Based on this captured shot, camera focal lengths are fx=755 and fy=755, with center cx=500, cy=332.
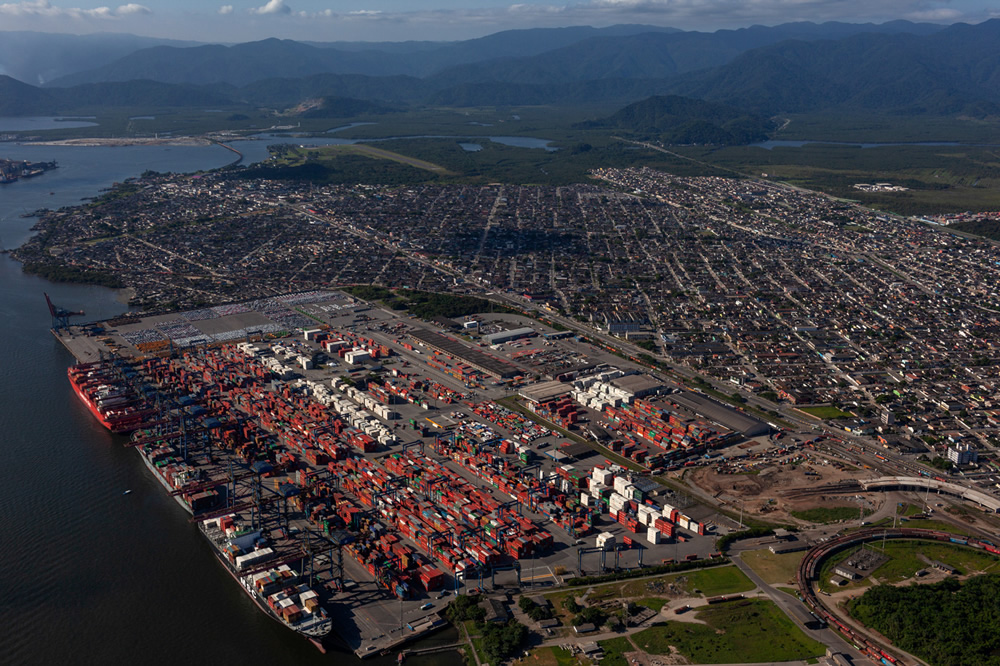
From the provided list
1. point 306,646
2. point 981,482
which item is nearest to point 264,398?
point 306,646

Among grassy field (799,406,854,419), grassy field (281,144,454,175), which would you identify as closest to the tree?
grassy field (799,406,854,419)

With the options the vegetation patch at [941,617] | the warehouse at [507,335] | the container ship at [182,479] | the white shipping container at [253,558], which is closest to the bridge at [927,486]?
the vegetation patch at [941,617]

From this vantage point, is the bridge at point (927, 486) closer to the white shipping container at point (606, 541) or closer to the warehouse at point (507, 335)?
the white shipping container at point (606, 541)

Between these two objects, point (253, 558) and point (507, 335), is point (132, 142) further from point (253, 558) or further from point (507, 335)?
point (253, 558)

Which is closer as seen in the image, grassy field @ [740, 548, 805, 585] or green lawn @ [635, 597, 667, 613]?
green lawn @ [635, 597, 667, 613]

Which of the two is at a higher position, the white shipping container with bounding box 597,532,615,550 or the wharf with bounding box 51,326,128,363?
the wharf with bounding box 51,326,128,363

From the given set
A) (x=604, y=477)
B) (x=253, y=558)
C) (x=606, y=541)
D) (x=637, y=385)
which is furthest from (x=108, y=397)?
(x=637, y=385)

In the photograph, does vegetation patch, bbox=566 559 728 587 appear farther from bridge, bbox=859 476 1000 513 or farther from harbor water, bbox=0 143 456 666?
bridge, bbox=859 476 1000 513

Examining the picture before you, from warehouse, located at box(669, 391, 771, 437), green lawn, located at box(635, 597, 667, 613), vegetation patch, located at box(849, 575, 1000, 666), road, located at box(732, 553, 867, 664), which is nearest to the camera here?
vegetation patch, located at box(849, 575, 1000, 666)
